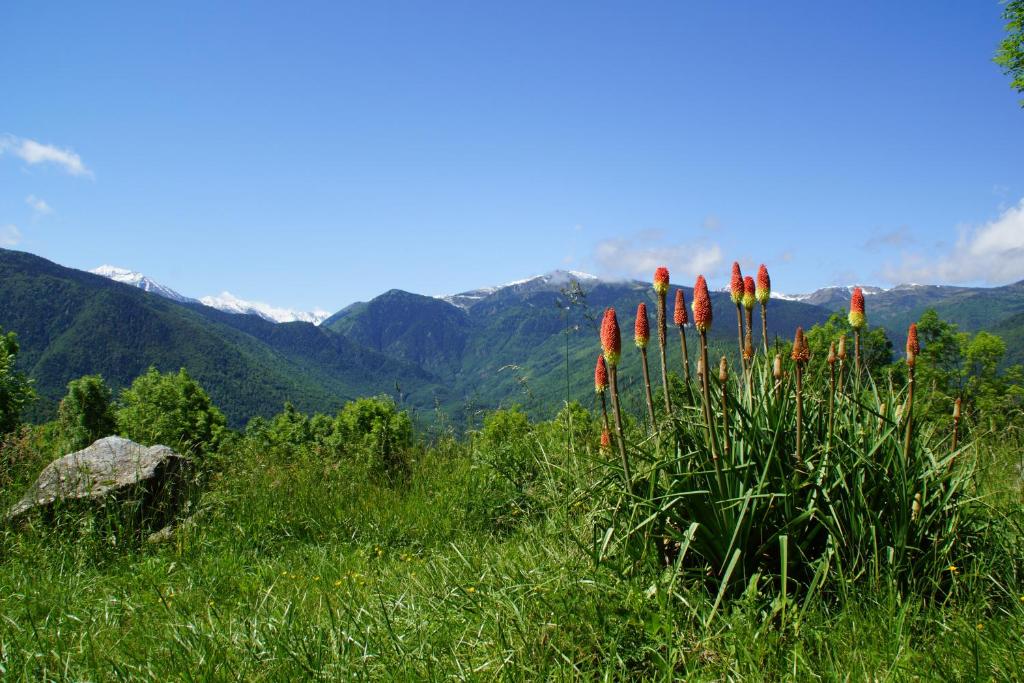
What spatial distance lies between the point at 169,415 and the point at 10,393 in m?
5.99

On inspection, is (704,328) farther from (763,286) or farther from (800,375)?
(763,286)

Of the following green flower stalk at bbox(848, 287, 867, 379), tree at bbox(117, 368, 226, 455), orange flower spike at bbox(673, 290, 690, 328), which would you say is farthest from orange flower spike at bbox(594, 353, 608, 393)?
tree at bbox(117, 368, 226, 455)

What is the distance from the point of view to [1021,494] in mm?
4480

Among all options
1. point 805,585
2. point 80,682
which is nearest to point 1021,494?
point 805,585

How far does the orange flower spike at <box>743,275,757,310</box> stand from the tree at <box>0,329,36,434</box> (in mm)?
14648

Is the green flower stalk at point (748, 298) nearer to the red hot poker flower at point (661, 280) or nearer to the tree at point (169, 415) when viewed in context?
the red hot poker flower at point (661, 280)

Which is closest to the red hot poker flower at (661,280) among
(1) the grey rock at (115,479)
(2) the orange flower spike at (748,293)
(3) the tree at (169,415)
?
(2) the orange flower spike at (748,293)

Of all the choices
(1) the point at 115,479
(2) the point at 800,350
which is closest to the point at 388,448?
(1) the point at 115,479

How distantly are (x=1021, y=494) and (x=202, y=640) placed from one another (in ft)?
17.6

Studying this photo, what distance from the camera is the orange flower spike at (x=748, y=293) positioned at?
3797mm

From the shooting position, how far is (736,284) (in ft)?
12.3

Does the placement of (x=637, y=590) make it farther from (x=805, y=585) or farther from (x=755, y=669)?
(x=805, y=585)

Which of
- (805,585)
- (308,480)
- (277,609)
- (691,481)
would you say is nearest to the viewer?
(805,585)

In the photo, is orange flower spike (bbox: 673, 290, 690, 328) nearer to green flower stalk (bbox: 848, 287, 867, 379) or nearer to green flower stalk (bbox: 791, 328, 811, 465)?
green flower stalk (bbox: 791, 328, 811, 465)
